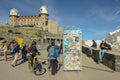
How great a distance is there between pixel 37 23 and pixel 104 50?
98638 mm

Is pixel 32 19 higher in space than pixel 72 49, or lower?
higher

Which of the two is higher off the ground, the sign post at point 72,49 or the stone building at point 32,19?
the stone building at point 32,19

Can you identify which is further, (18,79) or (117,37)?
(117,37)

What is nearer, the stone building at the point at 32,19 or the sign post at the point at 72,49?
the sign post at the point at 72,49

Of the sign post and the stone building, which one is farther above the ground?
the stone building

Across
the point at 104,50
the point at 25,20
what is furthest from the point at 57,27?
the point at 104,50

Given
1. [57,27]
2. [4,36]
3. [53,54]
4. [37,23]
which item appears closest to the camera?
[53,54]

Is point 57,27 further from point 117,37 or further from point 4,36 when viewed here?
point 4,36

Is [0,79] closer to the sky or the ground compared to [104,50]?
closer to the ground

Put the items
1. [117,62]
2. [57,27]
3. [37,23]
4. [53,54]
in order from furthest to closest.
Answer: [37,23] < [57,27] < [117,62] < [53,54]

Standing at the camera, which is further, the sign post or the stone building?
the stone building

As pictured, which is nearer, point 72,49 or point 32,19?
point 72,49

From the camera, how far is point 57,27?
3787 inches

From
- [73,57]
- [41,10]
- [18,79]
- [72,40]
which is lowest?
[18,79]
